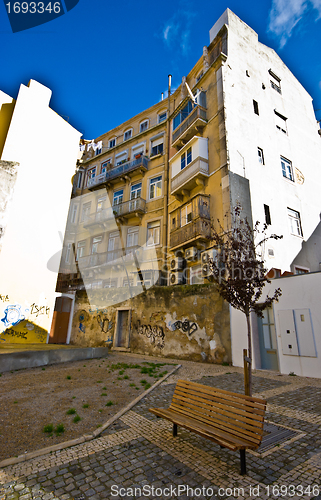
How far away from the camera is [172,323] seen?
13.2 meters

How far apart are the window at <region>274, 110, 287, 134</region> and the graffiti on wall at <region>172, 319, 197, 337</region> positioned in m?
16.3

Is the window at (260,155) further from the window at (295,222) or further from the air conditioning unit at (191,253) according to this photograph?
the air conditioning unit at (191,253)

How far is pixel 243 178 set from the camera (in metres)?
15.5

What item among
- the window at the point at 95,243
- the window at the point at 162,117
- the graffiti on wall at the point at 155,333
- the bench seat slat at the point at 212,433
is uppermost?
the window at the point at 162,117

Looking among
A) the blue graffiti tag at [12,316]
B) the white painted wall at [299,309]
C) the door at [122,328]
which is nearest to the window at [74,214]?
the door at [122,328]

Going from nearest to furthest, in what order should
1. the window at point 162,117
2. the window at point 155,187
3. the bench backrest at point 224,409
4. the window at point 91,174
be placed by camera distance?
the bench backrest at point 224,409, the window at point 155,187, the window at point 162,117, the window at point 91,174

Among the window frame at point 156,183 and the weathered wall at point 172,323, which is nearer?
the weathered wall at point 172,323

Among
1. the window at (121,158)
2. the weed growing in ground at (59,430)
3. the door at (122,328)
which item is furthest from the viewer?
the window at (121,158)

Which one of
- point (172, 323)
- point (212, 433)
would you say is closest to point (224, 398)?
point (212, 433)

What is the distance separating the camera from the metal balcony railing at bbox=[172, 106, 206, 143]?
1786 cm

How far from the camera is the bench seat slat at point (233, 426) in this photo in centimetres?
294

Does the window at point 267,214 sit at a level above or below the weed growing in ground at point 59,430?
above

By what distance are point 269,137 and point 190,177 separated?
672 cm

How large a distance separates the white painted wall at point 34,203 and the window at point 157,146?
8046 mm
